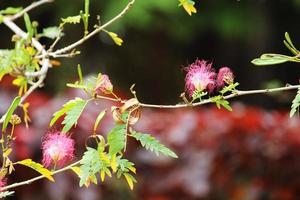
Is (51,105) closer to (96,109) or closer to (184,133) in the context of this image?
(96,109)

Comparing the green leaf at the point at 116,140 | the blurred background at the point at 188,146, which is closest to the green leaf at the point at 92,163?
the green leaf at the point at 116,140

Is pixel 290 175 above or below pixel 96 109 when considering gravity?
below

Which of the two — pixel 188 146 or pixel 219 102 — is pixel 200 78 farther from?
pixel 188 146

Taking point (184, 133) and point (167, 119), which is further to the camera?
point (167, 119)

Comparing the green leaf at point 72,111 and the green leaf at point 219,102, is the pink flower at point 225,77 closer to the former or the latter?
the green leaf at point 219,102

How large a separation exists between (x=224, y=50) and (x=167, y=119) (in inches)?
113

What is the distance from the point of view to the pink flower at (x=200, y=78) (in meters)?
0.96

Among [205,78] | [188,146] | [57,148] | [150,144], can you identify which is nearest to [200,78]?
[205,78]

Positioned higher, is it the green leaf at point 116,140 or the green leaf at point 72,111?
the green leaf at point 72,111

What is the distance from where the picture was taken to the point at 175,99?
593 cm

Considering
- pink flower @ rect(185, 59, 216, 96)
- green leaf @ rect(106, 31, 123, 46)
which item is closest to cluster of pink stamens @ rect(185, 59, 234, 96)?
pink flower @ rect(185, 59, 216, 96)

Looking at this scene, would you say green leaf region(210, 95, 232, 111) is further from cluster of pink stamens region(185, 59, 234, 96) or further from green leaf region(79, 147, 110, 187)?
green leaf region(79, 147, 110, 187)

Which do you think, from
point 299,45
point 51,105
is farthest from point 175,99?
point 51,105

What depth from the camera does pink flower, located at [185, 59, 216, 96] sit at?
0.96 m
